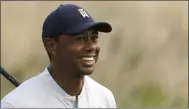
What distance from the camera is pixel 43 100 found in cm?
266

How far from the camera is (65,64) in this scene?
104 inches

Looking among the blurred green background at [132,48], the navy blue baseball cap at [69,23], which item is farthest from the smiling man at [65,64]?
the blurred green background at [132,48]

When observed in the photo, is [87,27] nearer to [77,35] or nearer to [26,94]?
[77,35]

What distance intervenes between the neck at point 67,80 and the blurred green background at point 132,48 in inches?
133

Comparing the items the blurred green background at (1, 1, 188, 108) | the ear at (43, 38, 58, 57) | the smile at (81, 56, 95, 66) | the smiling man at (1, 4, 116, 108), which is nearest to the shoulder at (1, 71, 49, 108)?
the smiling man at (1, 4, 116, 108)

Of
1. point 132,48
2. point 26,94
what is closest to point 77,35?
point 26,94

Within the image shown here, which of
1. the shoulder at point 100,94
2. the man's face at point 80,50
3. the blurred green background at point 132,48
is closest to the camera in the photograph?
the man's face at point 80,50

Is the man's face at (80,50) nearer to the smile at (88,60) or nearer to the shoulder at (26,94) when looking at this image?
the smile at (88,60)

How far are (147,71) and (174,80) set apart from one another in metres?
0.29

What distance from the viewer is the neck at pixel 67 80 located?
2.69 meters

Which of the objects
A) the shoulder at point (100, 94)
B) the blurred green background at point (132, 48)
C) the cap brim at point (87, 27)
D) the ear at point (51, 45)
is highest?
the cap brim at point (87, 27)

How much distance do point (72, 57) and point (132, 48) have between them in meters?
3.89

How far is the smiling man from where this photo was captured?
8.55 feet

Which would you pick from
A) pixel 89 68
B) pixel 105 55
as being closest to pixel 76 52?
pixel 89 68
